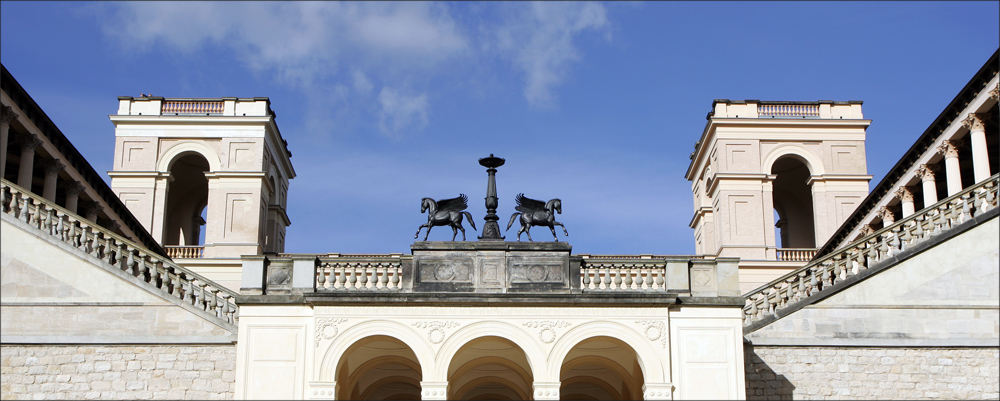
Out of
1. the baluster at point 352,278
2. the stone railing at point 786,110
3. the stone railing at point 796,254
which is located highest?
the stone railing at point 786,110

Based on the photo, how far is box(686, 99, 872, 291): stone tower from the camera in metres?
48.9

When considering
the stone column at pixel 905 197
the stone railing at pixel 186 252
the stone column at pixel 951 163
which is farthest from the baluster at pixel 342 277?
the stone column at pixel 905 197

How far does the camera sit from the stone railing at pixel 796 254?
48.9 meters

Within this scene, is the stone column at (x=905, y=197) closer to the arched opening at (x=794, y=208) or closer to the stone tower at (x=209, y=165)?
the arched opening at (x=794, y=208)

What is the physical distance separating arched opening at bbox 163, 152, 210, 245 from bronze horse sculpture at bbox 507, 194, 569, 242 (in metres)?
31.5

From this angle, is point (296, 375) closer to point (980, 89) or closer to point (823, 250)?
point (980, 89)

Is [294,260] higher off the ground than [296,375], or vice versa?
[294,260]

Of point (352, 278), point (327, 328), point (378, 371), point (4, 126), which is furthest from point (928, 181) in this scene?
point (4, 126)

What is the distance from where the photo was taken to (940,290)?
85.1 feet

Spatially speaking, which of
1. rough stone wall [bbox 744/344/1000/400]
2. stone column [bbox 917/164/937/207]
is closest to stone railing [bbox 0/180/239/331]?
rough stone wall [bbox 744/344/1000/400]

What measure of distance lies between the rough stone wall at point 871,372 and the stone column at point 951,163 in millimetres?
14330

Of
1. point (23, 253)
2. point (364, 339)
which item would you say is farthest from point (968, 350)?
Answer: point (23, 253)

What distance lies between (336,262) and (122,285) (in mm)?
5139

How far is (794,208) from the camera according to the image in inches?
2249
